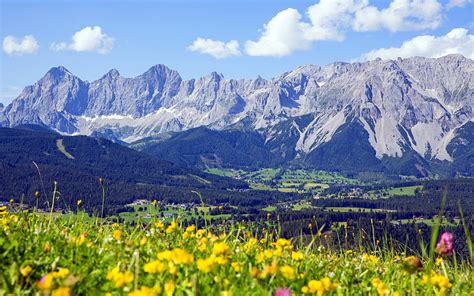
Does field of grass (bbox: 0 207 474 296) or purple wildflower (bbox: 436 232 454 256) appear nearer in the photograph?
field of grass (bbox: 0 207 474 296)

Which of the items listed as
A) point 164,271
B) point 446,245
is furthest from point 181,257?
point 446,245

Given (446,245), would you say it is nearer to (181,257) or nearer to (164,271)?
(181,257)

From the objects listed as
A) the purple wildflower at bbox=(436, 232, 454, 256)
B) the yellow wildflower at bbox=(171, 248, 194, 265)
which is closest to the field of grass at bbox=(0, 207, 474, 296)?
the yellow wildflower at bbox=(171, 248, 194, 265)

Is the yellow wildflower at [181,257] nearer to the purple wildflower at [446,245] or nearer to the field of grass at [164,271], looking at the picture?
the field of grass at [164,271]

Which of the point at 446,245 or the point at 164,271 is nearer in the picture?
the point at 446,245

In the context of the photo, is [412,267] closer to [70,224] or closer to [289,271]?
[289,271]

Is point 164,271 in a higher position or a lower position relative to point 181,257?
lower

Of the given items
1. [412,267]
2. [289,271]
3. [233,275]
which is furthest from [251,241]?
[412,267]

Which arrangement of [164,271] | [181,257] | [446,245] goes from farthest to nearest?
1. [164,271]
2. [446,245]
3. [181,257]

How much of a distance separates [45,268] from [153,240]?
2.17 m

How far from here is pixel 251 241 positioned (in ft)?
25.8

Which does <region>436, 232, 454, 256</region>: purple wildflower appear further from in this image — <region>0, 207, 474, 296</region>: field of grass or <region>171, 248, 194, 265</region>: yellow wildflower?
<region>171, 248, 194, 265</region>: yellow wildflower

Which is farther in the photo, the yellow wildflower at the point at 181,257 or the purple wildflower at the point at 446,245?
the purple wildflower at the point at 446,245

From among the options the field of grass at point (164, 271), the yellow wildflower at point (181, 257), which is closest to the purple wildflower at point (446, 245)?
the field of grass at point (164, 271)
